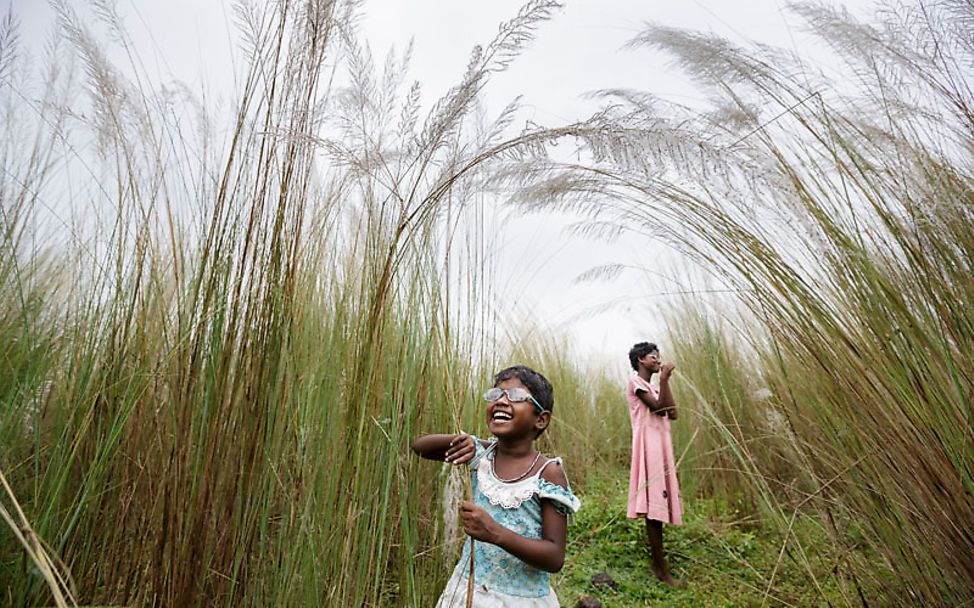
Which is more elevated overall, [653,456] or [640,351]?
[640,351]

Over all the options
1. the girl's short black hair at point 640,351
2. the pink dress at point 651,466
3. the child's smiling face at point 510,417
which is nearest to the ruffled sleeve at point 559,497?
the child's smiling face at point 510,417

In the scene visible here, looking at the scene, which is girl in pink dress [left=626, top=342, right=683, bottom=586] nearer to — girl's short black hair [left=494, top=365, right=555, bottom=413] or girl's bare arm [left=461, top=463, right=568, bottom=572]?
girl's short black hair [left=494, top=365, right=555, bottom=413]

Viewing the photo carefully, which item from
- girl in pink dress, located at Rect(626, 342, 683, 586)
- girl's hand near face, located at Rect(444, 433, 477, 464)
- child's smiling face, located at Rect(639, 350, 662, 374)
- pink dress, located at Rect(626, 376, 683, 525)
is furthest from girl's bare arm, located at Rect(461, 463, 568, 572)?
child's smiling face, located at Rect(639, 350, 662, 374)

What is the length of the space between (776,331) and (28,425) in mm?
2285

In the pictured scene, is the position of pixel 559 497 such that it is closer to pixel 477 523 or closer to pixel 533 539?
pixel 533 539

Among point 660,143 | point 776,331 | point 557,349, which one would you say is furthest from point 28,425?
point 557,349

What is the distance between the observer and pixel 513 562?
170cm

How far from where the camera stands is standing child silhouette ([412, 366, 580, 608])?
65.2 inches

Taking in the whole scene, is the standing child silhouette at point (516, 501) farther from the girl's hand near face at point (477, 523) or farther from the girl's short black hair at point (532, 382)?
the girl's hand near face at point (477, 523)

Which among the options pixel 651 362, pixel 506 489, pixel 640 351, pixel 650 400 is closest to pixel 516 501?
pixel 506 489

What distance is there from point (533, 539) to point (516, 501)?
0.49ft

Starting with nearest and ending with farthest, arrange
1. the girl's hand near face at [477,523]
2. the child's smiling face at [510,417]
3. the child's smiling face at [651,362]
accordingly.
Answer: the girl's hand near face at [477,523]
the child's smiling face at [510,417]
the child's smiling face at [651,362]

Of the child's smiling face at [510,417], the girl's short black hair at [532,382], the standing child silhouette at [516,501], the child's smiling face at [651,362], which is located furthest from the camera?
the child's smiling face at [651,362]

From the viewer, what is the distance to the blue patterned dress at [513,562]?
1.67 meters
